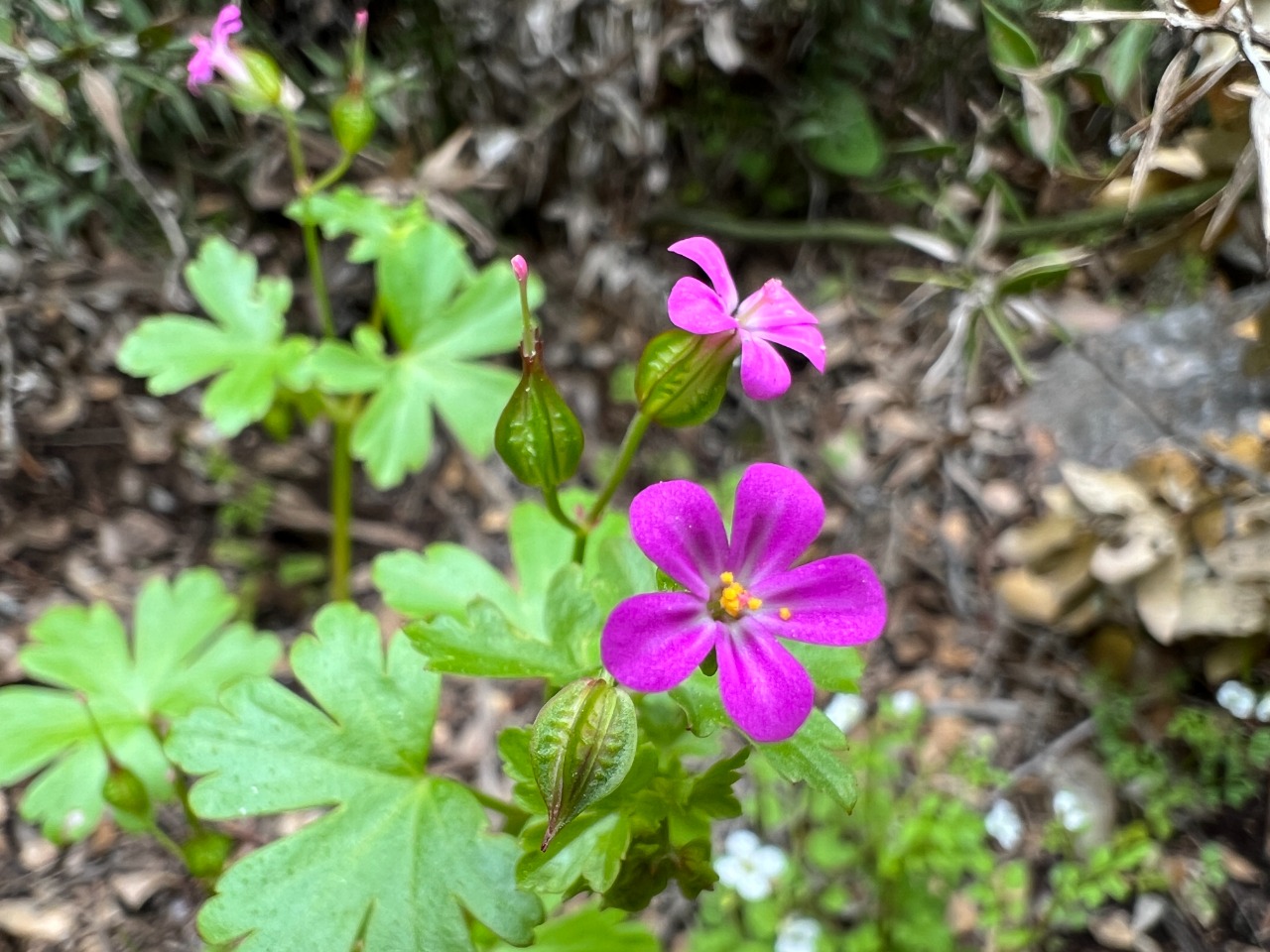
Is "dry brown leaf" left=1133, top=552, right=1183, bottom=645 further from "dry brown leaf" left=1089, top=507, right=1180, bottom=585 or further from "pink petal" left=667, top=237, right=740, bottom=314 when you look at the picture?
"pink petal" left=667, top=237, right=740, bottom=314

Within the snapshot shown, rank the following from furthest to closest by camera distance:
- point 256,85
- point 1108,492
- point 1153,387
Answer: point 1153,387
point 1108,492
point 256,85

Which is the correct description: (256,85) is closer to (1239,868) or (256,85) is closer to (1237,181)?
(1237,181)

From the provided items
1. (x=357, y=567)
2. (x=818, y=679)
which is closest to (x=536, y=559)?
(x=818, y=679)

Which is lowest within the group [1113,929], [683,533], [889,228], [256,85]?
[1113,929]

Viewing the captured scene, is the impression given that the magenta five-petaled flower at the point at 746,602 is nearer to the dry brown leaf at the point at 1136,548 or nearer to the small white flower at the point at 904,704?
the small white flower at the point at 904,704

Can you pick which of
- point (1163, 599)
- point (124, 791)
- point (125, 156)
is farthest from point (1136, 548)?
point (125, 156)

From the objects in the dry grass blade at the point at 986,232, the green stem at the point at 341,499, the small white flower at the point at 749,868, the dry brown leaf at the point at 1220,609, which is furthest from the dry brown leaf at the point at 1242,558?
the green stem at the point at 341,499

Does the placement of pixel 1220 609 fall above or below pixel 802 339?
below
